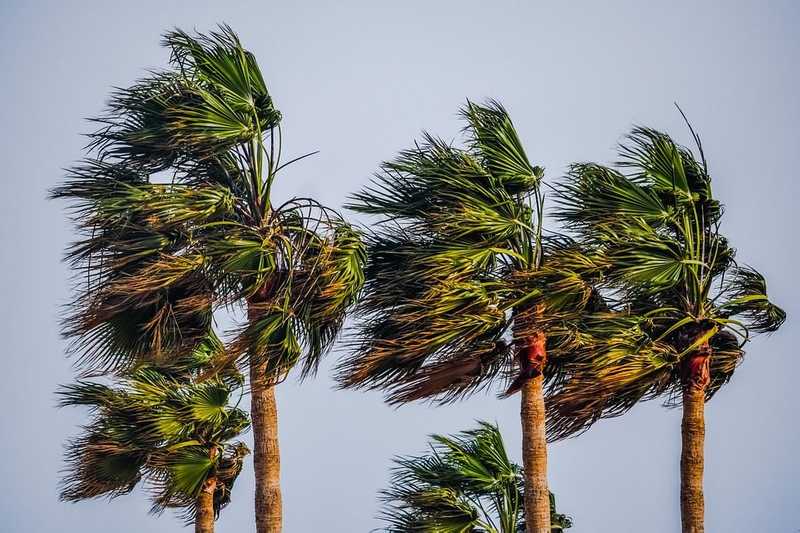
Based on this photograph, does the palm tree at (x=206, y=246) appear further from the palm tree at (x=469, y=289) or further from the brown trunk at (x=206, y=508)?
the brown trunk at (x=206, y=508)

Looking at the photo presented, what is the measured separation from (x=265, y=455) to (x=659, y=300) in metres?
4.80

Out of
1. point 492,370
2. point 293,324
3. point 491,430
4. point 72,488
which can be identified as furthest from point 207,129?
point 72,488

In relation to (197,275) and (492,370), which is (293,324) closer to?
(197,275)

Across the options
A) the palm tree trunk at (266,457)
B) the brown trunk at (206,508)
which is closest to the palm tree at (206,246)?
the palm tree trunk at (266,457)

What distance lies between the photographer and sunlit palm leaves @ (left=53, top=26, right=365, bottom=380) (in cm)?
1633

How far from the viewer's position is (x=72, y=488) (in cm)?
2156

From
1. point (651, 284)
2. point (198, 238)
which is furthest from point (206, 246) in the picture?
point (651, 284)

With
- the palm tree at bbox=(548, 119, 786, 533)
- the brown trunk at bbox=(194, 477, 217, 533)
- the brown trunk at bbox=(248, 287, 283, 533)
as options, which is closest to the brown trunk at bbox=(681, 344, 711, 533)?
the palm tree at bbox=(548, 119, 786, 533)

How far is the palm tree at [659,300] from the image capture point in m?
16.8

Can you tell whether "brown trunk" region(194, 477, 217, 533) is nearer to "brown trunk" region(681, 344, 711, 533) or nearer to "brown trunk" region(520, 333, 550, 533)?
"brown trunk" region(520, 333, 550, 533)

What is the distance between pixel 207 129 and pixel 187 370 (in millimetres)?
7911

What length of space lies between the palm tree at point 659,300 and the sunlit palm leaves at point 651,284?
1 centimetres

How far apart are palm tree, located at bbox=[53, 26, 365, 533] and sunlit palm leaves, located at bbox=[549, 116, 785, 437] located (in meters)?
2.74

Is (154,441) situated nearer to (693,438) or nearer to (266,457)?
(266,457)
